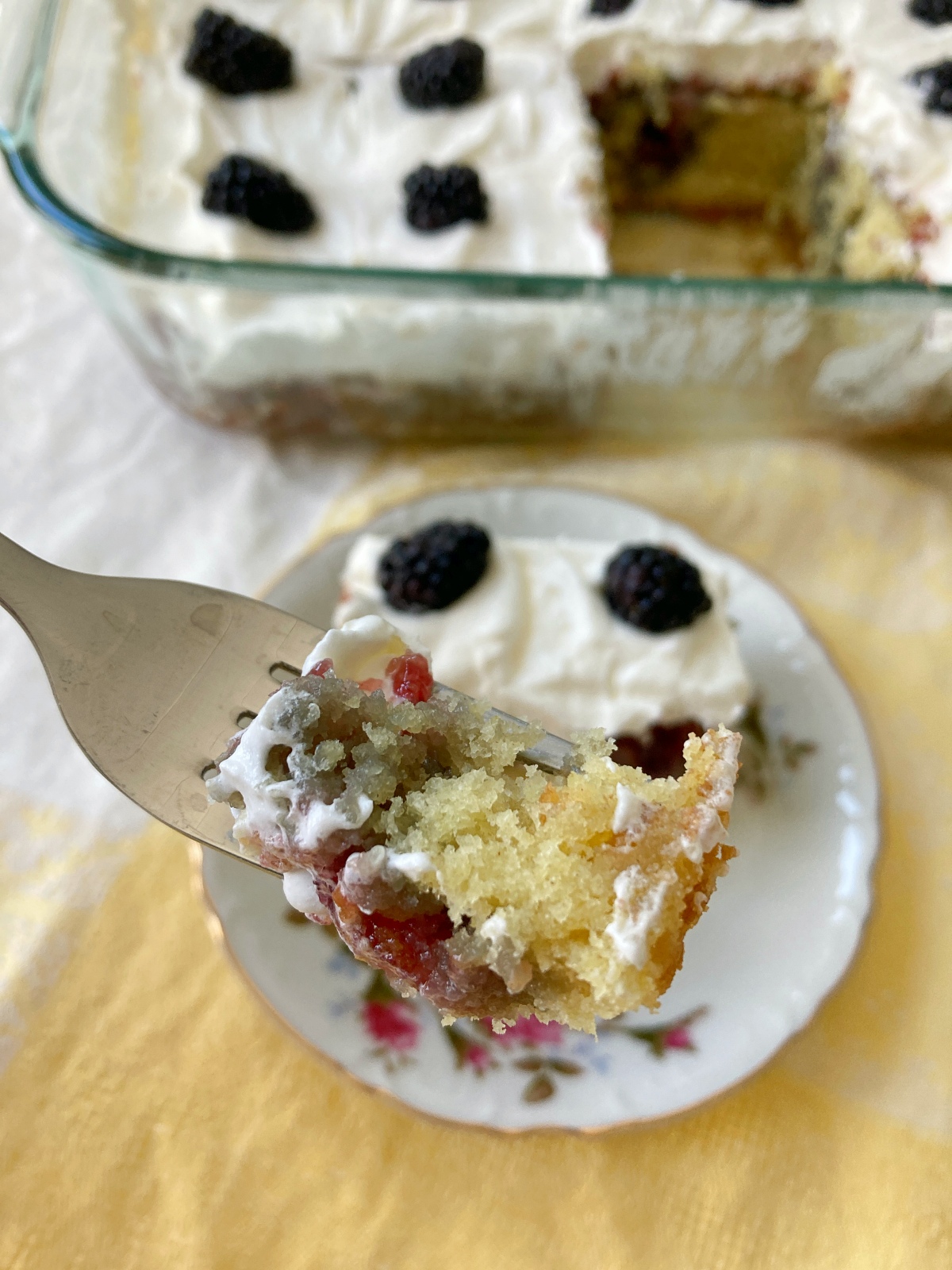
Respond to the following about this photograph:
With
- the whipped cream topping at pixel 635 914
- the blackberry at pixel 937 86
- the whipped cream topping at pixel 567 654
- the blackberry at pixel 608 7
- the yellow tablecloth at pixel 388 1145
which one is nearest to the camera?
the whipped cream topping at pixel 635 914

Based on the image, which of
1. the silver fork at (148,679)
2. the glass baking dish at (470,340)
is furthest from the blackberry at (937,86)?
the silver fork at (148,679)

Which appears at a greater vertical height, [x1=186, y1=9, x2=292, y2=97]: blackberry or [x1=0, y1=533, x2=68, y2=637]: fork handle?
[x1=186, y1=9, x2=292, y2=97]: blackberry

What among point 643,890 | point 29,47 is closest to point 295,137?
point 29,47

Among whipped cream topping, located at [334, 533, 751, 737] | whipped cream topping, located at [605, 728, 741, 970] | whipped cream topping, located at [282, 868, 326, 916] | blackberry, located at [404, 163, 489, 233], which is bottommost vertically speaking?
whipped cream topping, located at [334, 533, 751, 737]

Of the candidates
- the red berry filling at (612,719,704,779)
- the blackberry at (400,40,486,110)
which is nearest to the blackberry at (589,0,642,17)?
the blackberry at (400,40,486,110)

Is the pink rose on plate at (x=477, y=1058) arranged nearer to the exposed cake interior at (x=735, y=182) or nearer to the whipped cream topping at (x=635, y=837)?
the whipped cream topping at (x=635, y=837)

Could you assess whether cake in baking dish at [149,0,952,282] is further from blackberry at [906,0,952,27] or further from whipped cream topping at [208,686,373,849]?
whipped cream topping at [208,686,373,849]

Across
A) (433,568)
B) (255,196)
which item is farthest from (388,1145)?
(255,196)
